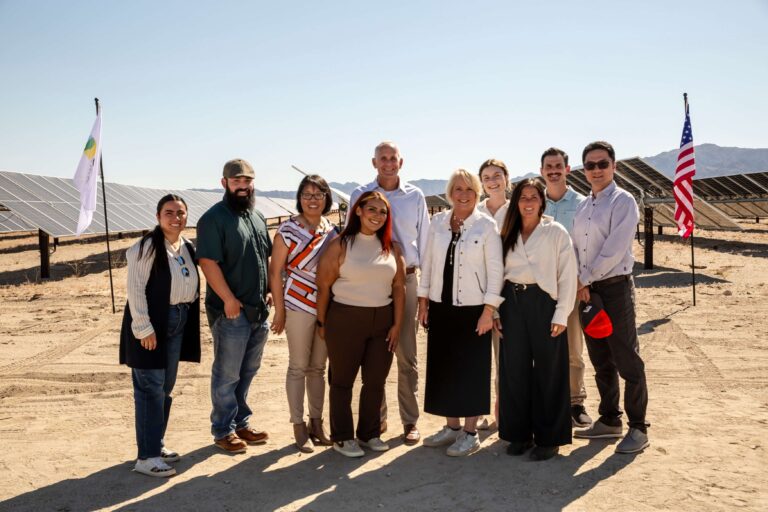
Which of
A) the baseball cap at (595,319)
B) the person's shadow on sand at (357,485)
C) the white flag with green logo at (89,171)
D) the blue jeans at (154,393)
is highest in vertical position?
the white flag with green logo at (89,171)

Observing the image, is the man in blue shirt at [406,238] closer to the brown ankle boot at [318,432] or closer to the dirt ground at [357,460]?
the dirt ground at [357,460]

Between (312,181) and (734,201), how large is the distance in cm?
2549

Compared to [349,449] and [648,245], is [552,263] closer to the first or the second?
[349,449]

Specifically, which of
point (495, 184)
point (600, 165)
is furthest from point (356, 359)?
point (600, 165)

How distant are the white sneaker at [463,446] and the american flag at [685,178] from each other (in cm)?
672

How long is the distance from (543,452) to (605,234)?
1.56m

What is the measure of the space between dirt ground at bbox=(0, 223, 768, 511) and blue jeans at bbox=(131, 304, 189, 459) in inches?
9.1

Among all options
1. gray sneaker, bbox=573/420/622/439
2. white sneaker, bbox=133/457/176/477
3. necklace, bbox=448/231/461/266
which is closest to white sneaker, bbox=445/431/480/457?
gray sneaker, bbox=573/420/622/439

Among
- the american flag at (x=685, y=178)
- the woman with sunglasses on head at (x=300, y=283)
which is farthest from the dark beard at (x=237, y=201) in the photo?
the american flag at (x=685, y=178)

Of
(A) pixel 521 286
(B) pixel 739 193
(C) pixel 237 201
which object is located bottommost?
(A) pixel 521 286

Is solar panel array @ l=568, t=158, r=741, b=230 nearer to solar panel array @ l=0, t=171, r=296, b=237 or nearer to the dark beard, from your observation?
solar panel array @ l=0, t=171, r=296, b=237

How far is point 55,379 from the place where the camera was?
234 inches

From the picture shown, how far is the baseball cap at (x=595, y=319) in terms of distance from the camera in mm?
4000

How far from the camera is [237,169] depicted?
4023 mm
